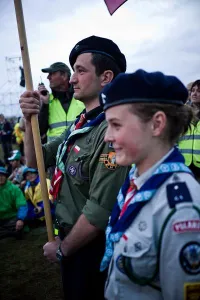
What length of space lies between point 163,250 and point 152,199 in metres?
0.23

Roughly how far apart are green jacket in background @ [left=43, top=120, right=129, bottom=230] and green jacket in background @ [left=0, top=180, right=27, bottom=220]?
3.92m

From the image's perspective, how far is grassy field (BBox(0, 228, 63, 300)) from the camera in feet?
10.8

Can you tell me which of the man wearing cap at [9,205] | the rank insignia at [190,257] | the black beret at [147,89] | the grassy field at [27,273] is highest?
the black beret at [147,89]

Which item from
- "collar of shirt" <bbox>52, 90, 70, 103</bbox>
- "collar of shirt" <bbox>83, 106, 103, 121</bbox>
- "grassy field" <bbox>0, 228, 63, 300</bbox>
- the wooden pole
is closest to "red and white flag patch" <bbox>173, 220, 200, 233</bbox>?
"collar of shirt" <bbox>83, 106, 103, 121</bbox>

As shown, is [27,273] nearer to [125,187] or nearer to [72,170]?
[72,170]

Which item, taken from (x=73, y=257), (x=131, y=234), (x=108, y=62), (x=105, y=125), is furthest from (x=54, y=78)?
(x=131, y=234)

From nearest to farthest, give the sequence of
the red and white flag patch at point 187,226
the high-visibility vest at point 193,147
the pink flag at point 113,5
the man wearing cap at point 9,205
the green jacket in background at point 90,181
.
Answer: the red and white flag patch at point 187,226
the green jacket in background at point 90,181
the pink flag at point 113,5
the high-visibility vest at point 193,147
the man wearing cap at point 9,205

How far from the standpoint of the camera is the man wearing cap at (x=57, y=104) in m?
4.51

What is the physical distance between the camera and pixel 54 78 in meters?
4.70

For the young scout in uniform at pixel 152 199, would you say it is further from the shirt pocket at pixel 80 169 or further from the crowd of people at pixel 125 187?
the shirt pocket at pixel 80 169

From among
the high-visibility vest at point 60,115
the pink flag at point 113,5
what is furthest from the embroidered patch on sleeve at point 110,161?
the high-visibility vest at point 60,115

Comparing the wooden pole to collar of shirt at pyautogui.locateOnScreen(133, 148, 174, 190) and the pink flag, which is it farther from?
collar of shirt at pyautogui.locateOnScreen(133, 148, 174, 190)

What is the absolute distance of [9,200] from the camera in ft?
18.5

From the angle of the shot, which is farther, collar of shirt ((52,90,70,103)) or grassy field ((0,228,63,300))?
collar of shirt ((52,90,70,103))
